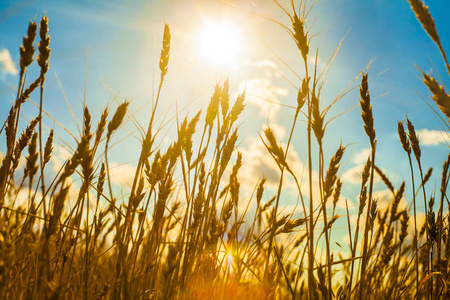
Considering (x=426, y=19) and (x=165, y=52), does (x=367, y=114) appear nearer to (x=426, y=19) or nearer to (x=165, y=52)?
(x=426, y=19)

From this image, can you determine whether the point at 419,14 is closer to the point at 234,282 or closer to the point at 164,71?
the point at 164,71

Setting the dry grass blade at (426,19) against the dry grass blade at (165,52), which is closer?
the dry grass blade at (426,19)

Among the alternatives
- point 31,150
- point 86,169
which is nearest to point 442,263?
point 86,169

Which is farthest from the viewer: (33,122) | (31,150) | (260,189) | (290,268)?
(290,268)

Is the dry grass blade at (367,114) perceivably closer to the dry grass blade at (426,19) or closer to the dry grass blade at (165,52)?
the dry grass blade at (426,19)

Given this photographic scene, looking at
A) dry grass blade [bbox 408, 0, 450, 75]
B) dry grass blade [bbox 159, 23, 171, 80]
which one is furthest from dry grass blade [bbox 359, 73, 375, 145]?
dry grass blade [bbox 159, 23, 171, 80]

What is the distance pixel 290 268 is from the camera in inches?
128

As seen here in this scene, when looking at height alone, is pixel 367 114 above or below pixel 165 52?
below

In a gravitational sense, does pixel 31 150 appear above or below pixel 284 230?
above

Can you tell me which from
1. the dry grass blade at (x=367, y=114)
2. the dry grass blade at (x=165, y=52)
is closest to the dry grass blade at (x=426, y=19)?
the dry grass blade at (x=367, y=114)

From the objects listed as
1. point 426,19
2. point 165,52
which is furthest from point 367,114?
point 165,52

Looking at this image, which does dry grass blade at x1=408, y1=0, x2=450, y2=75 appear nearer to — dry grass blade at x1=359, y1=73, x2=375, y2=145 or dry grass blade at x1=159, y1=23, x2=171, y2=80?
dry grass blade at x1=359, y1=73, x2=375, y2=145

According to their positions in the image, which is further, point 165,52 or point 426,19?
point 165,52

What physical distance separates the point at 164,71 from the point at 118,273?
0.93m
